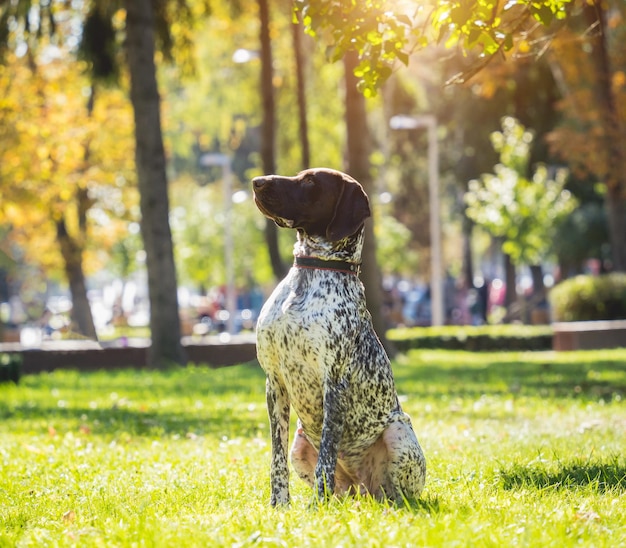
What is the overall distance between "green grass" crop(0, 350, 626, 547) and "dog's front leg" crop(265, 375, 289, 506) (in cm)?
17

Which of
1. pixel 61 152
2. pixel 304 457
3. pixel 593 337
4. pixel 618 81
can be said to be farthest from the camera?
pixel 61 152

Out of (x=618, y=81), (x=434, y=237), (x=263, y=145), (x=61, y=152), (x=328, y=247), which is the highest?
(x=618, y=81)

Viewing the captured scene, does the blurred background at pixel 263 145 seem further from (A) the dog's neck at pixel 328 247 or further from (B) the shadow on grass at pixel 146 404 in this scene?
(B) the shadow on grass at pixel 146 404

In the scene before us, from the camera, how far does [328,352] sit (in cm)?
536

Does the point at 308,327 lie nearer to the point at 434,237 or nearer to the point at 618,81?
the point at 618,81

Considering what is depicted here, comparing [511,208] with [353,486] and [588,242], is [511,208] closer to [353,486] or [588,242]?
[588,242]

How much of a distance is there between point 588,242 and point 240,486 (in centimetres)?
3942

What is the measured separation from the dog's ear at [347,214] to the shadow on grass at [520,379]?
7.51m

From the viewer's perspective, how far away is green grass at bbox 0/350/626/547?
4598mm

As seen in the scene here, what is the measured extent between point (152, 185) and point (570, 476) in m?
13.0

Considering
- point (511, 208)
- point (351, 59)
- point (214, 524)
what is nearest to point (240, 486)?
point (214, 524)

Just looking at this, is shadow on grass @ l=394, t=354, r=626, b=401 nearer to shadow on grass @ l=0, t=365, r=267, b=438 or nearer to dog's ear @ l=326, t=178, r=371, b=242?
shadow on grass @ l=0, t=365, r=267, b=438

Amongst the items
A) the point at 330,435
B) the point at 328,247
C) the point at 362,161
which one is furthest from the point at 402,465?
the point at 362,161

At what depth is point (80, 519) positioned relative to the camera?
5.43 m
